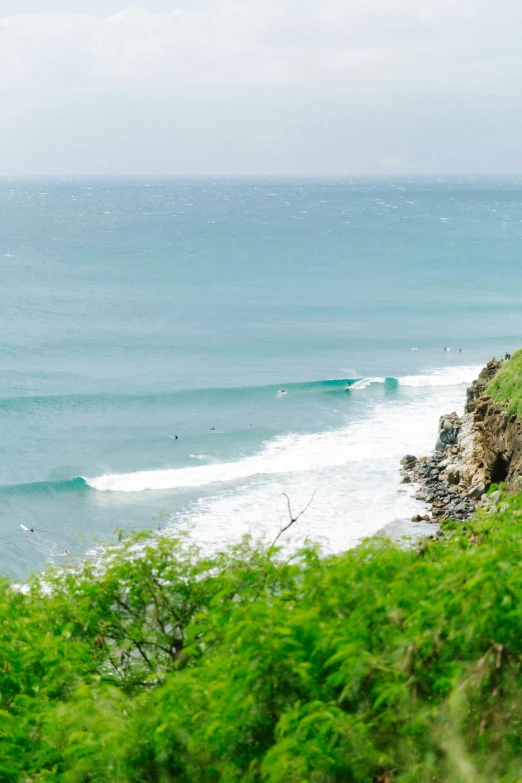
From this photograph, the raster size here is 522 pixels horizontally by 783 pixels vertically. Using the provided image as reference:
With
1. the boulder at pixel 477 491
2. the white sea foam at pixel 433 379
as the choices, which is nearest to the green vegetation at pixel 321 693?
the boulder at pixel 477 491

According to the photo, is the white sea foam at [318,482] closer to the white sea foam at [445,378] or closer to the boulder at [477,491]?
the boulder at [477,491]

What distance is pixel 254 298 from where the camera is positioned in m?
98.8

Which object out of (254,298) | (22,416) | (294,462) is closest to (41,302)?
(254,298)

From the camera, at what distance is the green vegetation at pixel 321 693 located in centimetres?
930

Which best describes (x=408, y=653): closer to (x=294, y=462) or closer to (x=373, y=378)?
(x=294, y=462)

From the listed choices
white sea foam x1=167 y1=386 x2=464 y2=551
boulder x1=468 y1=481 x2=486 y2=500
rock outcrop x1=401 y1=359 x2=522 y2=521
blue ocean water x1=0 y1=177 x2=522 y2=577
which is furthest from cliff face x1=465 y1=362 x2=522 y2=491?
blue ocean water x1=0 y1=177 x2=522 y2=577

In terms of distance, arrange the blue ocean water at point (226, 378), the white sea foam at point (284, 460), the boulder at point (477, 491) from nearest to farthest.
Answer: the boulder at point (477, 491), the blue ocean water at point (226, 378), the white sea foam at point (284, 460)

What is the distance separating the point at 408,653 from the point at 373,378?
195 feet

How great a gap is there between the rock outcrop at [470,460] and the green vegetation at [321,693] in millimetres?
20207

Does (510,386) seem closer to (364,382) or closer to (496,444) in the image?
(496,444)

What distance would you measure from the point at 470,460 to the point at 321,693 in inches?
1319

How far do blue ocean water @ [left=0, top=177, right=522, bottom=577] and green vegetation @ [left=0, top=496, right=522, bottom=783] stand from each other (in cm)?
779

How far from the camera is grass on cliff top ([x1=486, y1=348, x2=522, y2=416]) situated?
38062 millimetres

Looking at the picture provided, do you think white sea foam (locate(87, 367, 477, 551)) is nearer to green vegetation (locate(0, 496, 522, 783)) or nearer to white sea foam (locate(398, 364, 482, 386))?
white sea foam (locate(398, 364, 482, 386))
